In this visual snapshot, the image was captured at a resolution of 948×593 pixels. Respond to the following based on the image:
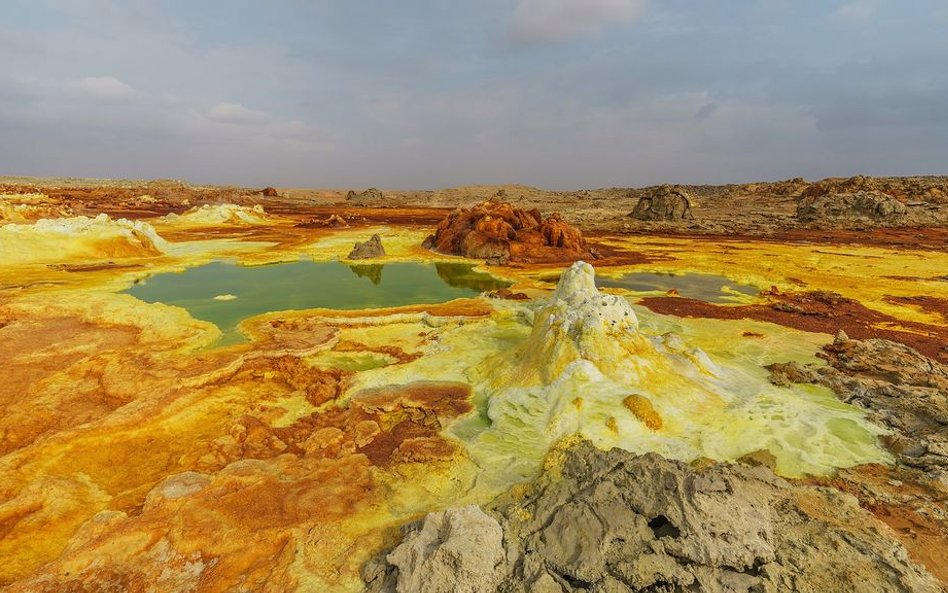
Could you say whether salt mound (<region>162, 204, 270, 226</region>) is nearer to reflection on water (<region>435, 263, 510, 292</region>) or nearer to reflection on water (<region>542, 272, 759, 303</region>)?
reflection on water (<region>435, 263, 510, 292</region>)

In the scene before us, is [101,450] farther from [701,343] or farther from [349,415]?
[701,343]

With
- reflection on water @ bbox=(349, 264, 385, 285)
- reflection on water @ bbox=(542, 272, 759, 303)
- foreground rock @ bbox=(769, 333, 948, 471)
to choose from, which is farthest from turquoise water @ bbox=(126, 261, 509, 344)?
foreground rock @ bbox=(769, 333, 948, 471)

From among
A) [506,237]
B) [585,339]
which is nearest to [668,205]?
[506,237]

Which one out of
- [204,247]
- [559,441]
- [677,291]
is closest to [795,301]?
[677,291]

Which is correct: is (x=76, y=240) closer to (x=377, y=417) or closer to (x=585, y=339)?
(x=377, y=417)

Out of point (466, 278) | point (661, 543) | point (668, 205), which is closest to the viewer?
point (661, 543)

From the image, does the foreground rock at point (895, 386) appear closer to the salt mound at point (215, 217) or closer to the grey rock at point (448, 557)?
the grey rock at point (448, 557)
